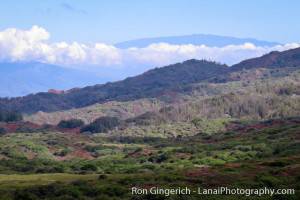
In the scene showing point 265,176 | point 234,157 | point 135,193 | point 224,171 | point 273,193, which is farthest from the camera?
point 234,157

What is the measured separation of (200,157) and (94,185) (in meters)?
48.7

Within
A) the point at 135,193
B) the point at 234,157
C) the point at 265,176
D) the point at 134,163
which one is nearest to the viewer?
the point at 135,193

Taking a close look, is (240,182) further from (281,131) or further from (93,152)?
(93,152)

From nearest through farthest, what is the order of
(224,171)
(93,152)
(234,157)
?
(224,171)
(234,157)
(93,152)

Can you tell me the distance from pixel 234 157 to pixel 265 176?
45.6 metres

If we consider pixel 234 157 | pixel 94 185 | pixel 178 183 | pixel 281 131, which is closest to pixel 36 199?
pixel 94 185

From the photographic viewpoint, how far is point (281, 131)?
14125 cm

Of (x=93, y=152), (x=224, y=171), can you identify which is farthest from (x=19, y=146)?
(x=224, y=171)

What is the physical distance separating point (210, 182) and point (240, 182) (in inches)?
132

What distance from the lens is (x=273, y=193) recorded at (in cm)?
A: 5169

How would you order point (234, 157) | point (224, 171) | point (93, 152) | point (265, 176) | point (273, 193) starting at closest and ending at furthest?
1. point (273, 193)
2. point (265, 176)
3. point (224, 171)
4. point (234, 157)
5. point (93, 152)

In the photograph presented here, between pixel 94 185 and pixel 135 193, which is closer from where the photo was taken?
pixel 135 193

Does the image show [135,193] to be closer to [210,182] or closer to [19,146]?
[210,182]

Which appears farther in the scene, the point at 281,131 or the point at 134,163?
the point at 281,131
